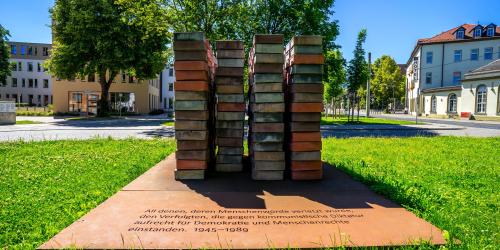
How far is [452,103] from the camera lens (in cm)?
4809

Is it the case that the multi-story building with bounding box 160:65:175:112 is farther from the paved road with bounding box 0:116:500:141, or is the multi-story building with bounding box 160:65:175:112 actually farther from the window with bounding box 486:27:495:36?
the window with bounding box 486:27:495:36

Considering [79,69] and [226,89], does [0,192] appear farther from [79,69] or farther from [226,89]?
[79,69]

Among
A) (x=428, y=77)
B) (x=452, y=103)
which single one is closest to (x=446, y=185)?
(x=452, y=103)

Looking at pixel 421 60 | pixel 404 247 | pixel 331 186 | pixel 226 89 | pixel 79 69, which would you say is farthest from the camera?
pixel 421 60

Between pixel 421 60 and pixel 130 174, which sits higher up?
pixel 421 60

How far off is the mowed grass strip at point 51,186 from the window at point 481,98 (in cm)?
4327

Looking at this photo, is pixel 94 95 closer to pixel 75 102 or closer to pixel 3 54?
pixel 75 102

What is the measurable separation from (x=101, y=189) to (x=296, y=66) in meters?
3.24

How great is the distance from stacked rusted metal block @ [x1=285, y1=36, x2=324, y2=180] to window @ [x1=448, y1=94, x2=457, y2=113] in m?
49.1

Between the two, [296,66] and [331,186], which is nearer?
[331,186]

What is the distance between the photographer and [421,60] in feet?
189

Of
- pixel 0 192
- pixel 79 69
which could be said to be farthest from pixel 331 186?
pixel 79 69

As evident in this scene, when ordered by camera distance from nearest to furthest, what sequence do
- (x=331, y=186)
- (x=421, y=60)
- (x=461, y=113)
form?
(x=331, y=186), (x=461, y=113), (x=421, y=60)

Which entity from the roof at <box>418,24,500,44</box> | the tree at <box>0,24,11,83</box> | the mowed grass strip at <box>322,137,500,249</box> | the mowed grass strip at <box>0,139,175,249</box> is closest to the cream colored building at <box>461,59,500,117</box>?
the roof at <box>418,24,500,44</box>
